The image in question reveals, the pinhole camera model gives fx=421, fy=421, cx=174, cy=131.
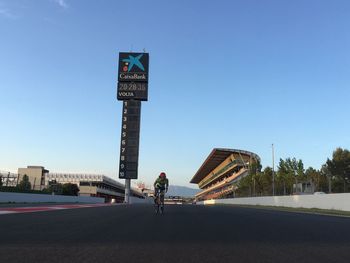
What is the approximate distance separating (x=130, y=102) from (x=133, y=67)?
6.41 metres

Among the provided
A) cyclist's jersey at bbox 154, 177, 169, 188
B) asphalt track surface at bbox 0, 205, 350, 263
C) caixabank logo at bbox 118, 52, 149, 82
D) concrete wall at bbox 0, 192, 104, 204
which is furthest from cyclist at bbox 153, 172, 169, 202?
caixabank logo at bbox 118, 52, 149, 82

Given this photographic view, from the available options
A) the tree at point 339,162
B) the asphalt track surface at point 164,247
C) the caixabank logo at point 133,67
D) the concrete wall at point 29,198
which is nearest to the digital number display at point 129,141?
the caixabank logo at point 133,67

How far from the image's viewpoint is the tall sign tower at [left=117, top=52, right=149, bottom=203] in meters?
59.8

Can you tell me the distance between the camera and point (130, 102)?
208 feet

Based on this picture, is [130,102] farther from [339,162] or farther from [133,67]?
[339,162]

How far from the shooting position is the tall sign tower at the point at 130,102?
59.8m

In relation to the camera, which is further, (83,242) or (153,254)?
(83,242)

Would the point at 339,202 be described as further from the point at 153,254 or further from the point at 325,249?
the point at 153,254

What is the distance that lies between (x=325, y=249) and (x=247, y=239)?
1649 mm

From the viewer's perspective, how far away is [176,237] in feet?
27.2

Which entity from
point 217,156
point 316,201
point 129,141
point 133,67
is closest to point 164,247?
point 316,201

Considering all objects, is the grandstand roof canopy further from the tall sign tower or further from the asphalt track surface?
A: the asphalt track surface

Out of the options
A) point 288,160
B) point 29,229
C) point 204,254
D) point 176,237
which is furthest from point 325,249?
point 288,160

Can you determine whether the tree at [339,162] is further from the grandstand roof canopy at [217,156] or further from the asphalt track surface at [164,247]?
the asphalt track surface at [164,247]
